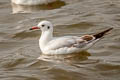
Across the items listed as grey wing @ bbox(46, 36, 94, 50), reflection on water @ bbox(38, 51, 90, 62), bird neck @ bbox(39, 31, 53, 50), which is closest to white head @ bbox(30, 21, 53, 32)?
bird neck @ bbox(39, 31, 53, 50)

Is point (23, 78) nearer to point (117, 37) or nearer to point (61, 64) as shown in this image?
point (61, 64)

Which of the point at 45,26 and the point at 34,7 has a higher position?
the point at 45,26

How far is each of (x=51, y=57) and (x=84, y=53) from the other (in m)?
0.85

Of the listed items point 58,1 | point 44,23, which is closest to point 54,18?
point 58,1

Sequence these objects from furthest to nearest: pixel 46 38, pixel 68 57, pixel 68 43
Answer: pixel 46 38 < pixel 68 57 < pixel 68 43

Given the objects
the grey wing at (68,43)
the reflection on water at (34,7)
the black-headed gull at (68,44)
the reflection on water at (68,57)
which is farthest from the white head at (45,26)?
the reflection on water at (34,7)

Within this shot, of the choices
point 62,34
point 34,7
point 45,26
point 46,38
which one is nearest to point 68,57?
point 46,38

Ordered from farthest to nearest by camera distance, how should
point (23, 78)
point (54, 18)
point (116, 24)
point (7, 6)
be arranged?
point (7, 6) → point (54, 18) → point (116, 24) → point (23, 78)

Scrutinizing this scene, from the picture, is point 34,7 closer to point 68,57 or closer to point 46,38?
point 46,38

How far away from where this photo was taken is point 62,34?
12938mm

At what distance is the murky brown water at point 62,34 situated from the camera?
9742 mm

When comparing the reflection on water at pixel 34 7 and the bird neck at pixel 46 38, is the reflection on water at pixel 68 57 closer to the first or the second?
the bird neck at pixel 46 38

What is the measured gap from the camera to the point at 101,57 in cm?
1070

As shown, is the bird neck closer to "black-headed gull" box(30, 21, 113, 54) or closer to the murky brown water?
"black-headed gull" box(30, 21, 113, 54)
